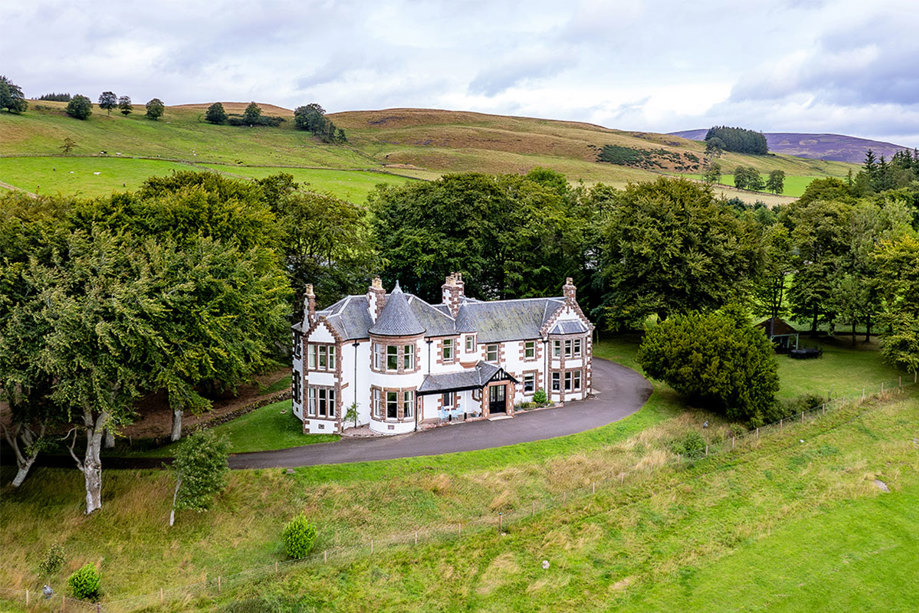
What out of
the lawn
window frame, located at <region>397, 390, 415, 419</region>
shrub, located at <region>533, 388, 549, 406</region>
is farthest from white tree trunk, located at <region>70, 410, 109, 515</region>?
shrub, located at <region>533, 388, 549, 406</region>

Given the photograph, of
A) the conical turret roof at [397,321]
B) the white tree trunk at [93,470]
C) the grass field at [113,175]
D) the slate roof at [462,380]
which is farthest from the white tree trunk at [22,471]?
the grass field at [113,175]

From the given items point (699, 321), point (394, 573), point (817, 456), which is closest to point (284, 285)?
point (394, 573)

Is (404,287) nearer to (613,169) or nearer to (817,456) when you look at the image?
(817,456)

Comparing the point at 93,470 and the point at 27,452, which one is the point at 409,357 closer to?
the point at 93,470

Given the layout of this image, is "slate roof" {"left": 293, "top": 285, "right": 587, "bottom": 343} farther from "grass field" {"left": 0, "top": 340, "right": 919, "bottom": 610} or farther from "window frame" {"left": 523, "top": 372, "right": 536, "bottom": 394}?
"grass field" {"left": 0, "top": 340, "right": 919, "bottom": 610}

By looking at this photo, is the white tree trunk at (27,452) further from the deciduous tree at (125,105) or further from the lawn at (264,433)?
the deciduous tree at (125,105)

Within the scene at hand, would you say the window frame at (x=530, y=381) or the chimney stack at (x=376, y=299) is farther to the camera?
the window frame at (x=530, y=381)
